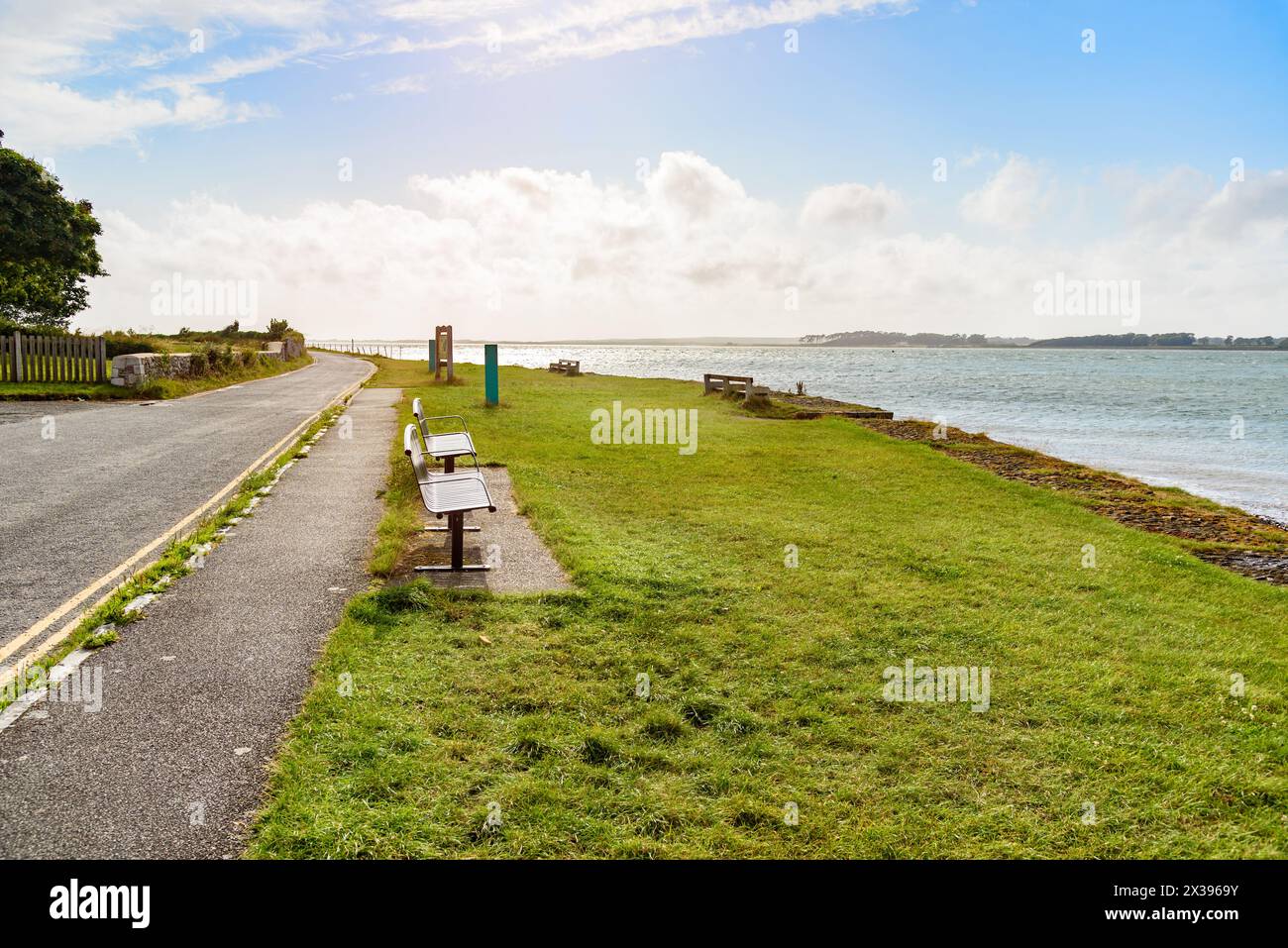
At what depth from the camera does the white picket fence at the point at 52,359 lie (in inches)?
938

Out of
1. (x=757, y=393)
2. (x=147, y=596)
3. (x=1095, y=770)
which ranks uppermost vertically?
(x=757, y=393)

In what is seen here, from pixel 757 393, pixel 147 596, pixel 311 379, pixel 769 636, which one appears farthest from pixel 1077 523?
pixel 311 379

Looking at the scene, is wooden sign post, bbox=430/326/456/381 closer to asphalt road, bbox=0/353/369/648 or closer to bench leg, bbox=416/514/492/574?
asphalt road, bbox=0/353/369/648

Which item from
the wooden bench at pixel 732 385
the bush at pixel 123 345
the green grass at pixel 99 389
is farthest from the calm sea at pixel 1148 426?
the bush at pixel 123 345

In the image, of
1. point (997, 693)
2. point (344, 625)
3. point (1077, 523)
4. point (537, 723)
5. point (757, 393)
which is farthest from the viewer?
point (757, 393)

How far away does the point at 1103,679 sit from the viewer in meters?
5.22

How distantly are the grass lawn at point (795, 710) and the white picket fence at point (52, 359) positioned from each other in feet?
69.6

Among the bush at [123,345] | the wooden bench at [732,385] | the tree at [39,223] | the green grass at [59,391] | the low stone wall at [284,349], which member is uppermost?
the tree at [39,223]

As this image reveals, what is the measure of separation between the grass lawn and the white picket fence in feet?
69.6

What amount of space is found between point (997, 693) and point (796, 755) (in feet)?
5.60

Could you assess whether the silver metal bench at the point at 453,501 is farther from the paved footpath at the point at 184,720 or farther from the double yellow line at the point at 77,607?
the double yellow line at the point at 77,607

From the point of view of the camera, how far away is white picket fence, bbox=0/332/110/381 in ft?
78.1

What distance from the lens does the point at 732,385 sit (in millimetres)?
29750
